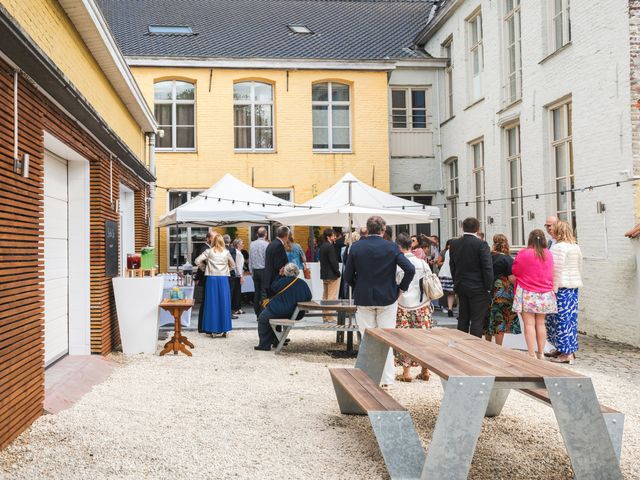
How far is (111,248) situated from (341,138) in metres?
12.0

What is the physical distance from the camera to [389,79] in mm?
21219

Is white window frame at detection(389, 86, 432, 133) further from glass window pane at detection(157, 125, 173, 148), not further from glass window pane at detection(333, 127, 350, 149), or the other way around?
glass window pane at detection(157, 125, 173, 148)

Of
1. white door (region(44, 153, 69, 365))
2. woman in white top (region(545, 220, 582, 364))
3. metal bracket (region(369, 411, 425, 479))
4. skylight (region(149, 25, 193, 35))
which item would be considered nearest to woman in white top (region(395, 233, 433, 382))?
woman in white top (region(545, 220, 582, 364))

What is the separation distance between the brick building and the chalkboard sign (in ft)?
0.31

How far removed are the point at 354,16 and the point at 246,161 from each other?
7.26 m

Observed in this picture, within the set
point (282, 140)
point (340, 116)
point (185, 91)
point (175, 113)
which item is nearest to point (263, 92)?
point (282, 140)

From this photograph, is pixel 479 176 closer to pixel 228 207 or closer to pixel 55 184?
pixel 228 207

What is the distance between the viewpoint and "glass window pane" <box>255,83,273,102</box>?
20562 millimetres

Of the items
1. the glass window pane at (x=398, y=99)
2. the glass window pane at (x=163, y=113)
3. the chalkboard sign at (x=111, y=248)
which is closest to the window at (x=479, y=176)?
the glass window pane at (x=398, y=99)

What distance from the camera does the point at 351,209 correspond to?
1087 cm

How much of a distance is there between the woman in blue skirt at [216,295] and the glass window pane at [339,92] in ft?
33.7

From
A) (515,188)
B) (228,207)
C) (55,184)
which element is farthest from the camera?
(515,188)

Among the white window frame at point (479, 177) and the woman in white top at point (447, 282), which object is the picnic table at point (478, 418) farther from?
the white window frame at point (479, 177)

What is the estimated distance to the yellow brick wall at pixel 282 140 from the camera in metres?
20.0
